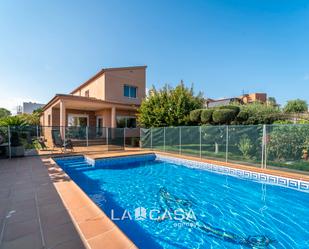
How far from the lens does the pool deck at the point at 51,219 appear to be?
2604 millimetres

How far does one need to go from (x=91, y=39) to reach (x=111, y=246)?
1275cm

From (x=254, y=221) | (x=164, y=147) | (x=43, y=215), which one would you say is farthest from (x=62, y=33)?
(x=254, y=221)

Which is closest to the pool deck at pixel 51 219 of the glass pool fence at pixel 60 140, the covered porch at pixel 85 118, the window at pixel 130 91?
the glass pool fence at pixel 60 140

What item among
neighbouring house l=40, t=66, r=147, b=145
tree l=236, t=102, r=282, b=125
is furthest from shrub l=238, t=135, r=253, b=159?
neighbouring house l=40, t=66, r=147, b=145

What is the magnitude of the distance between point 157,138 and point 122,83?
292 inches

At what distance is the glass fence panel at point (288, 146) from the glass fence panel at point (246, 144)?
0.41 m

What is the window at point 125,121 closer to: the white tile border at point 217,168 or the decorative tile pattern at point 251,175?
the white tile border at point 217,168

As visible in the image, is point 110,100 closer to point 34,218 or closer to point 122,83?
point 122,83

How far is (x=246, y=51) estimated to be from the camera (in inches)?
520

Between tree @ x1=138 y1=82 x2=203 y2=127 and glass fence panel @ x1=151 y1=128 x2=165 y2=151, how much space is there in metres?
0.72

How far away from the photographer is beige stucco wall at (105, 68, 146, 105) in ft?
56.7

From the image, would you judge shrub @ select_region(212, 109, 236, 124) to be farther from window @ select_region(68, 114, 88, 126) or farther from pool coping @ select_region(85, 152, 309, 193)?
window @ select_region(68, 114, 88, 126)

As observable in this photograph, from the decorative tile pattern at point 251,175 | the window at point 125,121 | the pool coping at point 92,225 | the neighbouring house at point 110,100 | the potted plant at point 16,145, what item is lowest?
the decorative tile pattern at point 251,175

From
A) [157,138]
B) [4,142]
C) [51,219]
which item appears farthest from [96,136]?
[51,219]
